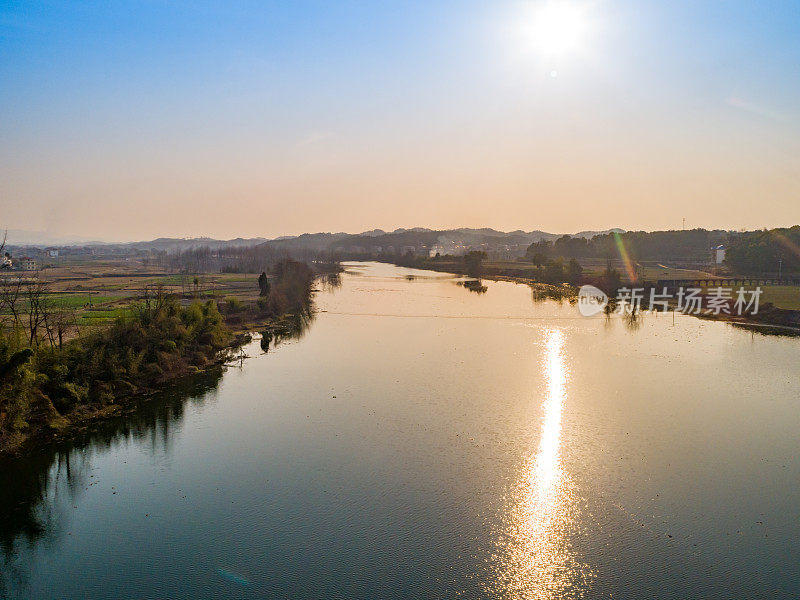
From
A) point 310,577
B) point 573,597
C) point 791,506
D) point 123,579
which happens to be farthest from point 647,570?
point 123,579

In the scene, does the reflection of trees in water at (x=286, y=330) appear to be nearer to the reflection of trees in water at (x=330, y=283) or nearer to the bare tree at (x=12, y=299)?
the bare tree at (x=12, y=299)

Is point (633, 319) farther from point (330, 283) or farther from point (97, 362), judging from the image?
Result: point (330, 283)

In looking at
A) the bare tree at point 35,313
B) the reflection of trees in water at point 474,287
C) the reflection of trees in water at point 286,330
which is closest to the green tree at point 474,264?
the reflection of trees in water at point 474,287

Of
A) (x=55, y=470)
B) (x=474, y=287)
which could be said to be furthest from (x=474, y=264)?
(x=55, y=470)

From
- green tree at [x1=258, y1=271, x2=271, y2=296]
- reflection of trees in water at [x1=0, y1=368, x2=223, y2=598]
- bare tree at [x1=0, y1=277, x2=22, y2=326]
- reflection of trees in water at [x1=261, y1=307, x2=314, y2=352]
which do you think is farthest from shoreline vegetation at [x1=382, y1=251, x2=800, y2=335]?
bare tree at [x1=0, y1=277, x2=22, y2=326]

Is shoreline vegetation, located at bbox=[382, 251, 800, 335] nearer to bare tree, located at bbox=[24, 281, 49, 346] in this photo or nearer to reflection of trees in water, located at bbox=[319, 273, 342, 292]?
reflection of trees in water, located at bbox=[319, 273, 342, 292]

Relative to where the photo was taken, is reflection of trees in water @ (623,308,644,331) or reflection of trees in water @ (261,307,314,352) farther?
reflection of trees in water @ (623,308,644,331)

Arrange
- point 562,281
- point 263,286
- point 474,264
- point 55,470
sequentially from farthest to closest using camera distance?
point 474,264, point 562,281, point 263,286, point 55,470
